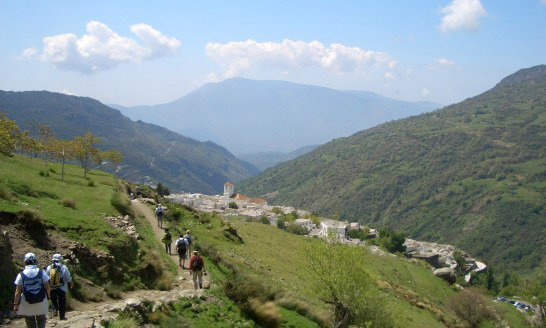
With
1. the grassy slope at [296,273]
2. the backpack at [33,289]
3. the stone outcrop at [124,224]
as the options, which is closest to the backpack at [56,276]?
the backpack at [33,289]

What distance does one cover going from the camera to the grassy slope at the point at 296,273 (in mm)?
23469

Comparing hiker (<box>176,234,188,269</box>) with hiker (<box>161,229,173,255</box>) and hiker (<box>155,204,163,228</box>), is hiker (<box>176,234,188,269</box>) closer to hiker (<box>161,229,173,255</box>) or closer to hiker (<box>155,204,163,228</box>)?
hiker (<box>161,229,173,255</box>)

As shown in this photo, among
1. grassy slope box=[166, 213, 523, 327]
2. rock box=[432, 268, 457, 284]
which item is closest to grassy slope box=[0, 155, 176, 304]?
grassy slope box=[166, 213, 523, 327]

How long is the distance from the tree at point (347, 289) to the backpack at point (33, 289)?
46.2 ft

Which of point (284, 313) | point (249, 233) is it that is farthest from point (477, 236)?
point (284, 313)

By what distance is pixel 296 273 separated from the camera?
1174 inches

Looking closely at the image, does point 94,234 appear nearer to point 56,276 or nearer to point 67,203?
point 67,203

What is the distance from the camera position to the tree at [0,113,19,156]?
26.6m

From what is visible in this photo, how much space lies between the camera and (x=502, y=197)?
160625 millimetres

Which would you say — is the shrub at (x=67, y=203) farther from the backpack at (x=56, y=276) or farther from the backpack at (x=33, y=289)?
the backpack at (x=33, y=289)

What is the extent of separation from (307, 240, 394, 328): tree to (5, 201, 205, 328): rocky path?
21.9 feet

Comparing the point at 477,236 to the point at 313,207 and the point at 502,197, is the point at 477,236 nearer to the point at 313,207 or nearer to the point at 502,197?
the point at 502,197

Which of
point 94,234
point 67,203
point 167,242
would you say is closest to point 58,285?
point 94,234

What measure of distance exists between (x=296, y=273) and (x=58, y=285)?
69.1ft
